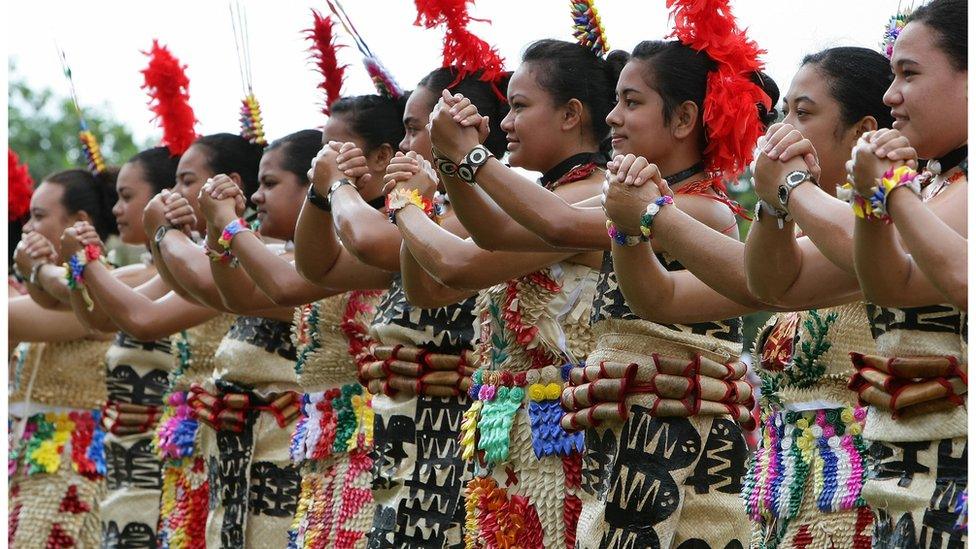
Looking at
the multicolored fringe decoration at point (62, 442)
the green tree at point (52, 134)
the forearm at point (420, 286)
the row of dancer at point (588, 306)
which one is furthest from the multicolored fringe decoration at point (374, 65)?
the green tree at point (52, 134)

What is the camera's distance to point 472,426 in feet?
15.5

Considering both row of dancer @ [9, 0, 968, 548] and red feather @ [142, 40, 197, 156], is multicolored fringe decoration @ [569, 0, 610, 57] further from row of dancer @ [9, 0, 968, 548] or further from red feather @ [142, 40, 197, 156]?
red feather @ [142, 40, 197, 156]

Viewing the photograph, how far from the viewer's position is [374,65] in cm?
613

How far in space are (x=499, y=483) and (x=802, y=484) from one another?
0.87 m

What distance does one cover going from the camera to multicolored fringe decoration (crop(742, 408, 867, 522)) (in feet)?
14.3

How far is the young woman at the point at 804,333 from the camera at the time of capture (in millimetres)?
3830

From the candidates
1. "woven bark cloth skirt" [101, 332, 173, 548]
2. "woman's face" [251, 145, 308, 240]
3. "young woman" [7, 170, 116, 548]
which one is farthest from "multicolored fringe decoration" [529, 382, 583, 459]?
"young woman" [7, 170, 116, 548]

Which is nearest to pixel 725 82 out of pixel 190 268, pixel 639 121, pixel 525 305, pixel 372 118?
pixel 639 121

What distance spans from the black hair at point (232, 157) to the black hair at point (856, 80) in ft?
11.2

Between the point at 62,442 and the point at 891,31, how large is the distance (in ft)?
16.5

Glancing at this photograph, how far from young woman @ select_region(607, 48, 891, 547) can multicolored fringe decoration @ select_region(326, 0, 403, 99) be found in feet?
6.51

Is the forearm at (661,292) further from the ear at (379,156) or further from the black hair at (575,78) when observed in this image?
the ear at (379,156)

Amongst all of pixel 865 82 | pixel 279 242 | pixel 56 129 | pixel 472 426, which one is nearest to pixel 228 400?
pixel 279 242

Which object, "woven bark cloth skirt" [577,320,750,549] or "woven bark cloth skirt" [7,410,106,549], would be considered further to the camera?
"woven bark cloth skirt" [7,410,106,549]
